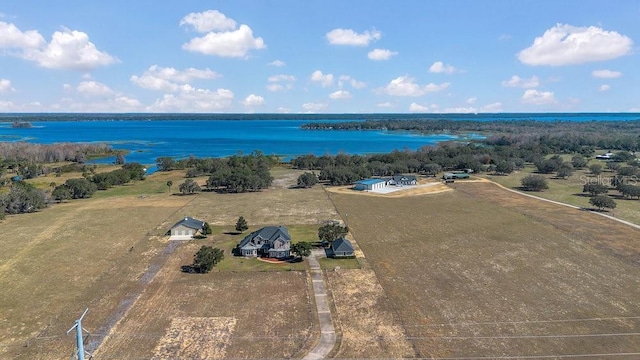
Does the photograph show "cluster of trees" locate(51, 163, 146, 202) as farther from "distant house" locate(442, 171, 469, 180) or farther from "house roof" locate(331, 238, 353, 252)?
"distant house" locate(442, 171, 469, 180)

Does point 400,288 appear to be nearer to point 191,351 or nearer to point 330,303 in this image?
point 330,303

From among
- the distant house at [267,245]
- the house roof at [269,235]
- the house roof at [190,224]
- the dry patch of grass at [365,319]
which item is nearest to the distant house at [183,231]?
the house roof at [190,224]

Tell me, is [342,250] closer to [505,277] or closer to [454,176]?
[505,277]

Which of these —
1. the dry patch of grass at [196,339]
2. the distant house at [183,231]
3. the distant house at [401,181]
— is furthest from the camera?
the distant house at [401,181]

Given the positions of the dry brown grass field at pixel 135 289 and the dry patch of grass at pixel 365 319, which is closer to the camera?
the dry patch of grass at pixel 365 319

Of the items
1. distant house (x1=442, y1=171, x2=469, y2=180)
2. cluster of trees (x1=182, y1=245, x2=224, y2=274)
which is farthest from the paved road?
distant house (x1=442, y1=171, x2=469, y2=180)

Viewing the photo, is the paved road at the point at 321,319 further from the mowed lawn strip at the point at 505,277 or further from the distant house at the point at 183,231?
the distant house at the point at 183,231

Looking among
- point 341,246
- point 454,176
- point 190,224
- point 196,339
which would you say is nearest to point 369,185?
point 454,176
